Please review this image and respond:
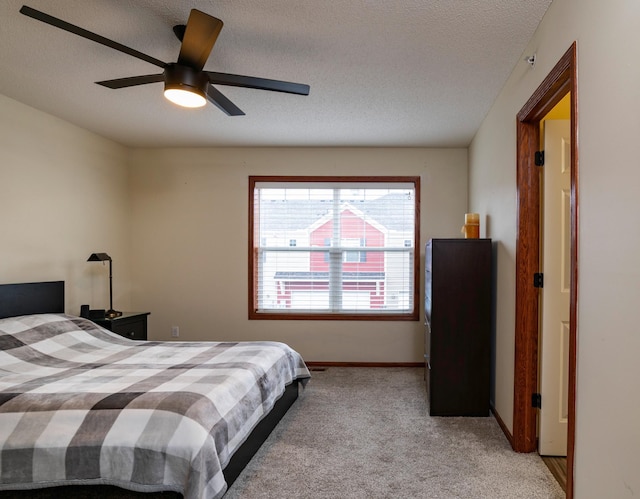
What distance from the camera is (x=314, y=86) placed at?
305 cm

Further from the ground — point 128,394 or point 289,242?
point 289,242

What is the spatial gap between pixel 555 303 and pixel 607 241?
1177 millimetres

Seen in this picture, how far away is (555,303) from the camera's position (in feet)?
8.25

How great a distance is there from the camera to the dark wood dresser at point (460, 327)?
3188 mm

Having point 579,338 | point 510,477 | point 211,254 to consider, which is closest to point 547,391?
point 510,477

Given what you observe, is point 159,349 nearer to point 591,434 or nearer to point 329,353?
point 329,353

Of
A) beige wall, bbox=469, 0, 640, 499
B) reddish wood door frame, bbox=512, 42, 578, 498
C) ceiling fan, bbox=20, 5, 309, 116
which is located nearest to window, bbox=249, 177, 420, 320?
reddish wood door frame, bbox=512, 42, 578, 498

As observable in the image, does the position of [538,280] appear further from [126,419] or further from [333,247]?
[333,247]

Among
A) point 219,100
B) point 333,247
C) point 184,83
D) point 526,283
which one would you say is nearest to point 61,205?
point 219,100

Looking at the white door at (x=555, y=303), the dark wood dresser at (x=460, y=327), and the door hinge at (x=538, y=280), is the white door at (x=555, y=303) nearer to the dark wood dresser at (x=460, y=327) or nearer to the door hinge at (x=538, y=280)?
the door hinge at (x=538, y=280)

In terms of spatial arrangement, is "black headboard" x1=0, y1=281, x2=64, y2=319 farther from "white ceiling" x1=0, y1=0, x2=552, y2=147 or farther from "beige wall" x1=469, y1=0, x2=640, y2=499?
"beige wall" x1=469, y1=0, x2=640, y2=499

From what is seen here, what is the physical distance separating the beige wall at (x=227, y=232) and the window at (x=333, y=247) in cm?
12

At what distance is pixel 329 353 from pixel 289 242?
53.3 inches

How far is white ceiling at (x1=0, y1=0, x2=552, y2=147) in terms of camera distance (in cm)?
213
